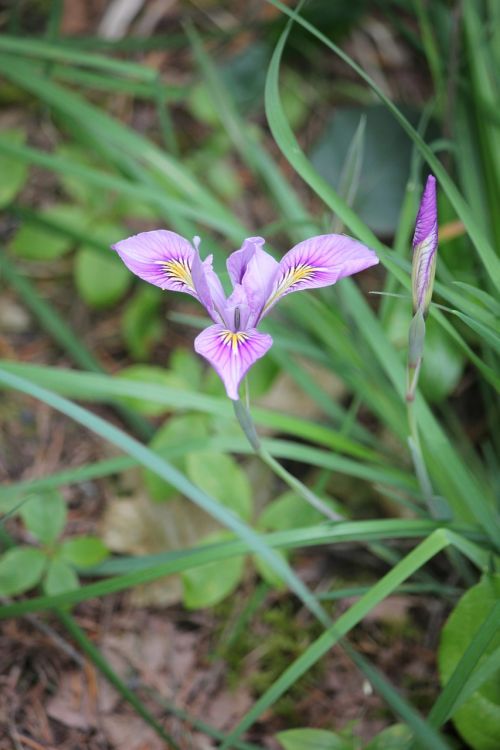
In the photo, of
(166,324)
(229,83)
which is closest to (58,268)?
(166,324)

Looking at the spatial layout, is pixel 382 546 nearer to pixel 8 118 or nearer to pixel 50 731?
pixel 50 731

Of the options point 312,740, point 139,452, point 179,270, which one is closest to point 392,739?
point 312,740

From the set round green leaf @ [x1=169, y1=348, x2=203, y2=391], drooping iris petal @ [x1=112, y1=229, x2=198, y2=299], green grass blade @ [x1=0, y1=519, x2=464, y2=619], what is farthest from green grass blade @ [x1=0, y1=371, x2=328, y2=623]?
round green leaf @ [x1=169, y1=348, x2=203, y2=391]

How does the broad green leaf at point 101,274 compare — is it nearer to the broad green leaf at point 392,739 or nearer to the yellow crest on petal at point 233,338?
the yellow crest on petal at point 233,338

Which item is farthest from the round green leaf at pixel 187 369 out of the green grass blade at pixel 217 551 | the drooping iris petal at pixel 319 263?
the drooping iris petal at pixel 319 263

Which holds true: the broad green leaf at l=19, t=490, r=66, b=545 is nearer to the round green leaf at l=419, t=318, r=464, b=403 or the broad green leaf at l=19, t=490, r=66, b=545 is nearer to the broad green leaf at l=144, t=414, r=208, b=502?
the broad green leaf at l=144, t=414, r=208, b=502

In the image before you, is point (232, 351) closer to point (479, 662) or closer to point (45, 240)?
point (479, 662)
